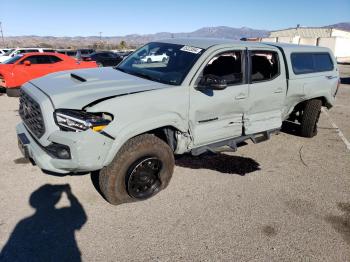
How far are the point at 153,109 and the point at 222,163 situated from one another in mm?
2015

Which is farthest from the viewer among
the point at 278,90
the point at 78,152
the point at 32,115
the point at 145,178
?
the point at 278,90

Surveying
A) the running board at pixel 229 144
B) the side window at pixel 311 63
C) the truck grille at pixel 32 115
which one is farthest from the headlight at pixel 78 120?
the side window at pixel 311 63

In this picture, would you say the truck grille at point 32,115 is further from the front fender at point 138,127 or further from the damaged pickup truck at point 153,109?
the front fender at point 138,127

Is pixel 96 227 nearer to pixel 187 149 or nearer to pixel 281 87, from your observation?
pixel 187 149

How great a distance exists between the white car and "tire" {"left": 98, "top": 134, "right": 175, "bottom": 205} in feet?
4.67

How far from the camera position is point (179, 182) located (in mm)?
4156

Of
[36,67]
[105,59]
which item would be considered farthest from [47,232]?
[105,59]

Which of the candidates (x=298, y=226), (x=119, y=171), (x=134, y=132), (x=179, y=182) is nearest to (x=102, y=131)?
(x=134, y=132)

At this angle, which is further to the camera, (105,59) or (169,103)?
(105,59)

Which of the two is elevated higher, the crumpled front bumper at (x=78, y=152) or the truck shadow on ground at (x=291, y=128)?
the crumpled front bumper at (x=78, y=152)

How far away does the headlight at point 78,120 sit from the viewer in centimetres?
293

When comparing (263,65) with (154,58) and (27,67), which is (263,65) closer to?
(154,58)

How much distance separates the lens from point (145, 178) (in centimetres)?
363

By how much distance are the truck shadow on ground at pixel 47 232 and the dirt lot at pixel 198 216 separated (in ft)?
0.03
